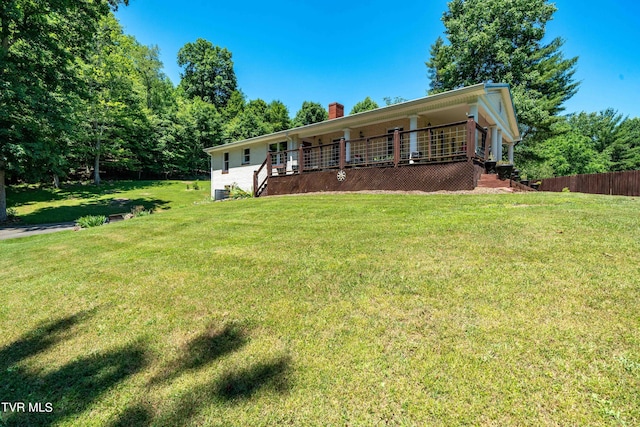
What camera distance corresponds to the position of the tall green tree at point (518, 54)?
20.5 meters

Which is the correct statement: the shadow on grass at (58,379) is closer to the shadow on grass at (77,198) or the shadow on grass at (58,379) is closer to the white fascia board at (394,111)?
the white fascia board at (394,111)

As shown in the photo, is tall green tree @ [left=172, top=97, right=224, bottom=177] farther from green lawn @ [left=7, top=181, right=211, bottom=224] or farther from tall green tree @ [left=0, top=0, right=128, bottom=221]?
tall green tree @ [left=0, top=0, right=128, bottom=221]

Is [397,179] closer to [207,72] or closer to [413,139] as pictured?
[413,139]

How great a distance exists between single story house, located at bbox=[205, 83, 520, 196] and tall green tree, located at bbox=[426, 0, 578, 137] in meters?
5.01

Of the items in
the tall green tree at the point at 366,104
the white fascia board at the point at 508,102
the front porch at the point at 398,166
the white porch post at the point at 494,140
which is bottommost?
the front porch at the point at 398,166

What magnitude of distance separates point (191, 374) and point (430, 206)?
18.5ft

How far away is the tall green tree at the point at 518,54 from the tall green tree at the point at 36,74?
865 inches

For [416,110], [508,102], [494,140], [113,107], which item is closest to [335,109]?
[416,110]

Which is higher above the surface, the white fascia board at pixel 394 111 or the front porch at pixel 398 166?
the white fascia board at pixel 394 111

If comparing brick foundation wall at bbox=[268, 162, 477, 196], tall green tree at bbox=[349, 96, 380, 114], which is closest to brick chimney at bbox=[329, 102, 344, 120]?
brick foundation wall at bbox=[268, 162, 477, 196]

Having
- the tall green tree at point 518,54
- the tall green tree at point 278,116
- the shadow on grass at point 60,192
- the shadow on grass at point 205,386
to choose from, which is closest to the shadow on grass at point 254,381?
the shadow on grass at point 205,386

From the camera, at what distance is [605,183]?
40.6ft

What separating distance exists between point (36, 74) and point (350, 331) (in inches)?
690

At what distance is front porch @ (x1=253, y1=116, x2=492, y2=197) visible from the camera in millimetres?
8773
